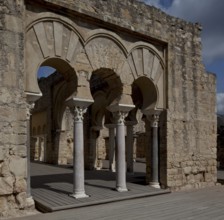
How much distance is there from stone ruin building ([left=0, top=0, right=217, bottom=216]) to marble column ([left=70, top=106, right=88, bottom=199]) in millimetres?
22

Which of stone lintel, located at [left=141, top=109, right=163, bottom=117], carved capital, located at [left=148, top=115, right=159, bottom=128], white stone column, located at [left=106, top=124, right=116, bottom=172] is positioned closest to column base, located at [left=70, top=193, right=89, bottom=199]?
carved capital, located at [left=148, top=115, right=159, bottom=128]

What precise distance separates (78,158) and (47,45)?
255cm

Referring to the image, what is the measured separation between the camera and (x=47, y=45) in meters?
6.64

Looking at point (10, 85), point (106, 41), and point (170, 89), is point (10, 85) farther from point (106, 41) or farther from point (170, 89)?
point (170, 89)

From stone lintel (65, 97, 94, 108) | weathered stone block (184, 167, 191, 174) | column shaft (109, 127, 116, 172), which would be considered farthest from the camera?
column shaft (109, 127, 116, 172)

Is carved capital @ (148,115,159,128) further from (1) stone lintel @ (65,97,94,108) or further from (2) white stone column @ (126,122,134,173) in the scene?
(2) white stone column @ (126,122,134,173)

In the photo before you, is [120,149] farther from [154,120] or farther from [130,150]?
[130,150]

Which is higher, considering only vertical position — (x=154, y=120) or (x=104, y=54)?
(x=104, y=54)

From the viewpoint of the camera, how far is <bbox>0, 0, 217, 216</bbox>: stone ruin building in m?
5.95

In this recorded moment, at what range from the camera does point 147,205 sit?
671 centimetres

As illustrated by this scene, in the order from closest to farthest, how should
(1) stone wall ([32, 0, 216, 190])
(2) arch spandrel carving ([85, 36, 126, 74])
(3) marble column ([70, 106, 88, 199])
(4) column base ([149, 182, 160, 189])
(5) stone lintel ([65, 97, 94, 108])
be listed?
(3) marble column ([70, 106, 88, 199]) < (5) stone lintel ([65, 97, 94, 108]) < (2) arch spandrel carving ([85, 36, 126, 74]) < (1) stone wall ([32, 0, 216, 190]) < (4) column base ([149, 182, 160, 189])

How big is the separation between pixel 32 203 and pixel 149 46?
505cm

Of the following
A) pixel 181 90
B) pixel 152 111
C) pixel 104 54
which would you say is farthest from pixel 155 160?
pixel 104 54

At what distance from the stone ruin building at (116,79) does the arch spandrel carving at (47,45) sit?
0.07 ft
